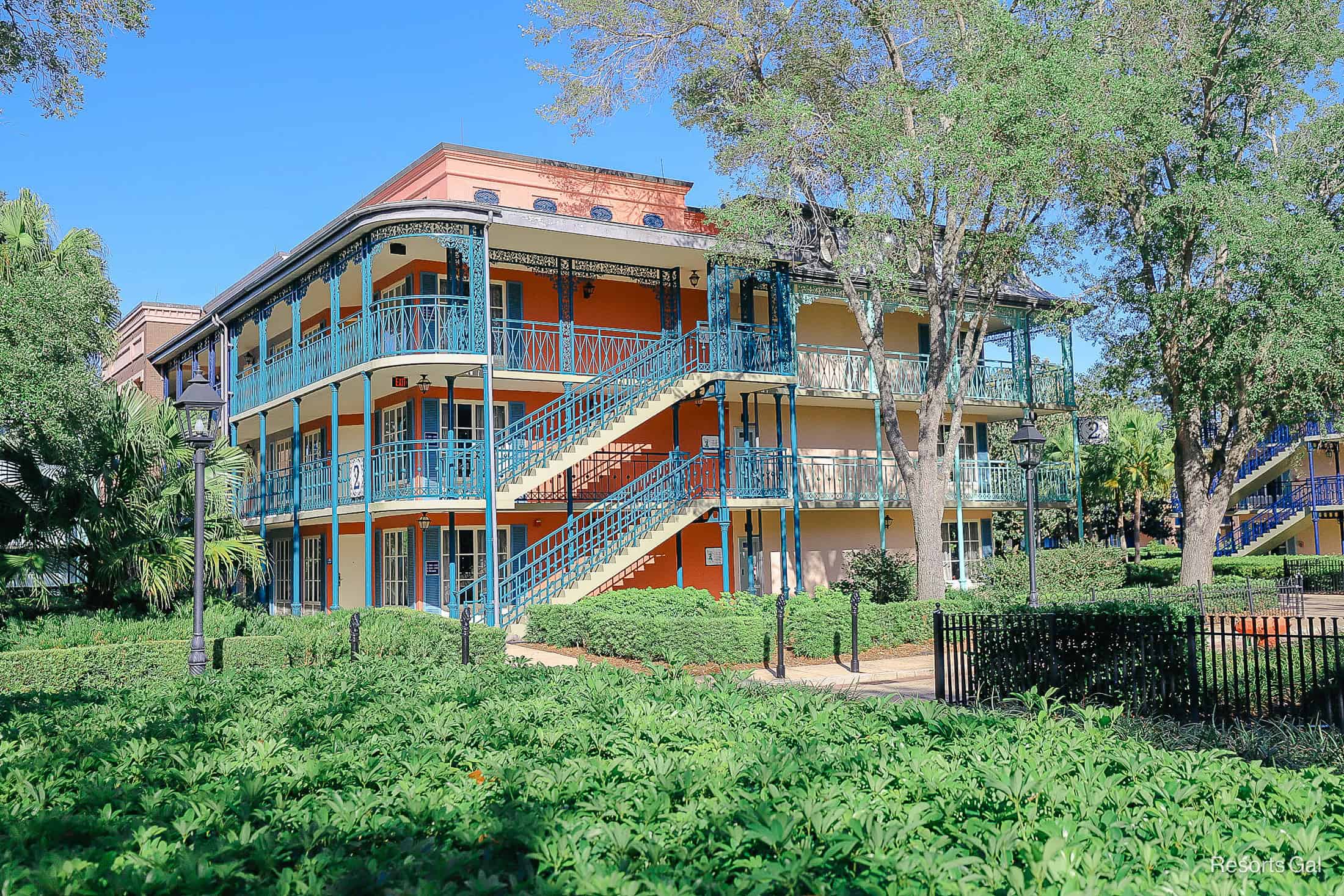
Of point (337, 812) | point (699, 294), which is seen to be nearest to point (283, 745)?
point (337, 812)

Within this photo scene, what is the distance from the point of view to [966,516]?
94.0 feet

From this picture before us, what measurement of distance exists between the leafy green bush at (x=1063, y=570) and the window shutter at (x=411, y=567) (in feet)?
39.4

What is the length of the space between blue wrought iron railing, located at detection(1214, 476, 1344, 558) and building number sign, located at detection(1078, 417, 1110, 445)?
5389mm

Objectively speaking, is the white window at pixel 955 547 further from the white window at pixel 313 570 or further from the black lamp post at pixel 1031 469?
the white window at pixel 313 570

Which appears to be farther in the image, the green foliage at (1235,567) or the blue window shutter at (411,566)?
the green foliage at (1235,567)

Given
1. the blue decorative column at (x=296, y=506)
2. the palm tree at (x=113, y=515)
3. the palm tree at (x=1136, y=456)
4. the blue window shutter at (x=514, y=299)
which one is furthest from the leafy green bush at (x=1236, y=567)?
the palm tree at (x=113, y=515)

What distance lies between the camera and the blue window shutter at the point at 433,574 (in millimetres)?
21609

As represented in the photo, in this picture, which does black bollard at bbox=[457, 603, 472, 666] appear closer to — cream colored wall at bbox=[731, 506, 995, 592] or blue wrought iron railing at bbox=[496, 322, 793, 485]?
blue wrought iron railing at bbox=[496, 322, 793, 485]

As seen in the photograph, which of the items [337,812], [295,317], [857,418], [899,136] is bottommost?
[337,812]

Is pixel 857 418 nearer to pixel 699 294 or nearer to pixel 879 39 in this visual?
pixel 699 294

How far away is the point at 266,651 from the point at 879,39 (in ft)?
51.4

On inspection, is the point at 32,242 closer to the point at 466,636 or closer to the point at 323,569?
the point at 323,569

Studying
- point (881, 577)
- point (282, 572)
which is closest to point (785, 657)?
point (881, 577)

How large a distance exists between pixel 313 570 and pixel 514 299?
9.07 m
